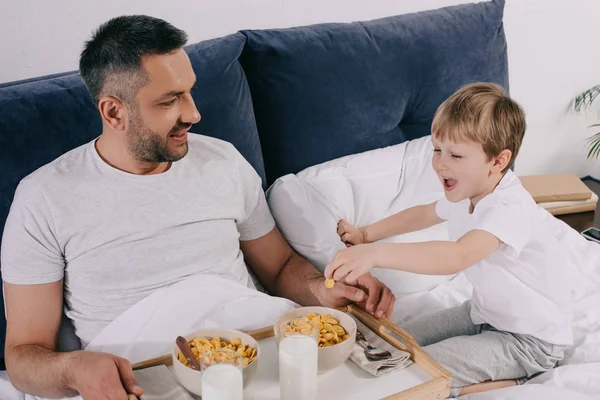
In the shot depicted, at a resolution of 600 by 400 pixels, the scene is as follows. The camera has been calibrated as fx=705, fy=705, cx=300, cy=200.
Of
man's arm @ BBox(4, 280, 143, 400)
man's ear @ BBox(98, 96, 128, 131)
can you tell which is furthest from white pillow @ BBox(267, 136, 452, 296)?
man's arm @ BBox(4, 280, 143, 400)

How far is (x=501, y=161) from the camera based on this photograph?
1.64 metres

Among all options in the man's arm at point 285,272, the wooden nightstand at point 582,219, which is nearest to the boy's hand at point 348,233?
the man's arm at point 285,272

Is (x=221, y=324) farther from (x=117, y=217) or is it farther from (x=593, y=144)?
(x=593, y=144)

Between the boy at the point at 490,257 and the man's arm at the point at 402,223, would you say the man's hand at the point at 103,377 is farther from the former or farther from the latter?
the man's arm at the point at 402,223

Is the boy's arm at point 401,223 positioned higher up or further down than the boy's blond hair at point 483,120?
further down

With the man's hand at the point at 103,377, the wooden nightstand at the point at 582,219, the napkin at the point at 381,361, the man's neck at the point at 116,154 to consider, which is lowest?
the wooden nightstand at the point at 582,219

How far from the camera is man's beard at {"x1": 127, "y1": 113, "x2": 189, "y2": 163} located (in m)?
1.52

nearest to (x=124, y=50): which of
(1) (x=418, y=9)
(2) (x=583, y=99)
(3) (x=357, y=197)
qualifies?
(3) (x=357, y=197)

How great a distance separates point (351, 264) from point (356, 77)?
81cm

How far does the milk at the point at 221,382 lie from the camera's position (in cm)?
108

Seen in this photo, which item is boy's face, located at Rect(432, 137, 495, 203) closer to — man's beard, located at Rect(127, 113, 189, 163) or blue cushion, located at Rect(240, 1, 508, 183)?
blue cushion, located at Rect(240, 1, 508, 183)

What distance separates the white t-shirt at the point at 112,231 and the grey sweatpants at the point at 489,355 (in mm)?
508

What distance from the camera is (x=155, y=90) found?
1.49 meters

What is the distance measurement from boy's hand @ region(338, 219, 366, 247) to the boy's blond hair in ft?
1.09
